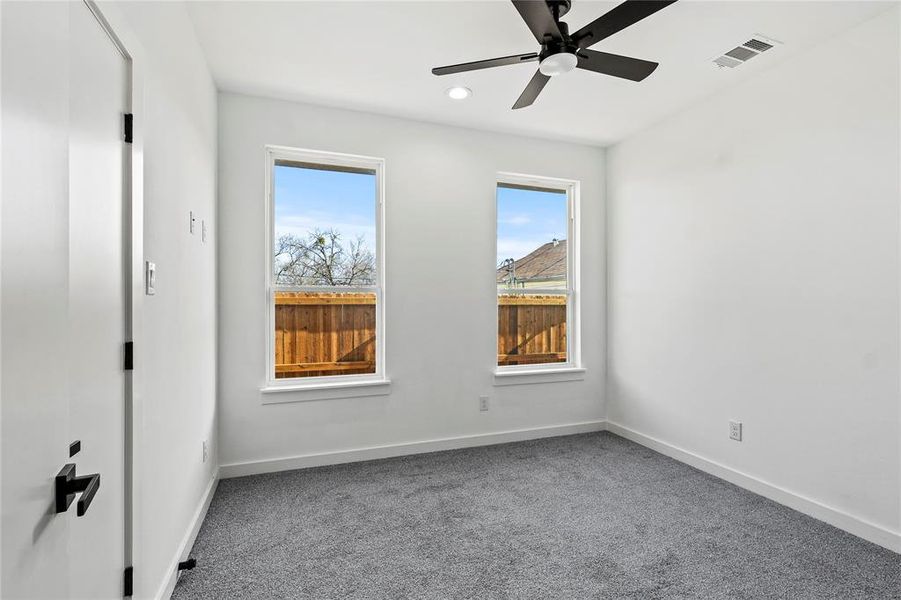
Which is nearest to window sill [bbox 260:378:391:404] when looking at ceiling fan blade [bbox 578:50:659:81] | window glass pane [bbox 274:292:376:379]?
window glass pane [bbox 274:292:376:379]

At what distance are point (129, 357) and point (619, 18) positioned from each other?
2.28 metres

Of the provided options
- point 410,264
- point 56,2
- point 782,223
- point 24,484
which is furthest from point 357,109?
point 24,484

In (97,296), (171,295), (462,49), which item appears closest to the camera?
(97,296)

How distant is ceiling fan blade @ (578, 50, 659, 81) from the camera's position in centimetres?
220

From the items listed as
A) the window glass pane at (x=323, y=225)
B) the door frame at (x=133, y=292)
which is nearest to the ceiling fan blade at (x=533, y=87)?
the window glass pane at (x=323, y=225)

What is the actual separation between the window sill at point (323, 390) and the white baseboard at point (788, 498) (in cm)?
230

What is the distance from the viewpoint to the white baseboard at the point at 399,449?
3295 mm

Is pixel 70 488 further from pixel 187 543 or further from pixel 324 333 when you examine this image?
pixel 324 333

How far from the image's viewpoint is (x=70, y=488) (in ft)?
3.08

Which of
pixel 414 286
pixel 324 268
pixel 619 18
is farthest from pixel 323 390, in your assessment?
pixel 619 18

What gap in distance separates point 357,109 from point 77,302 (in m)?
2.79

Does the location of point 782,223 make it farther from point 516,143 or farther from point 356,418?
point 356,418

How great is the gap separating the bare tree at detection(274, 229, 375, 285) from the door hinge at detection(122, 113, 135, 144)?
196 cm

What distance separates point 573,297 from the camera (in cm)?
441
